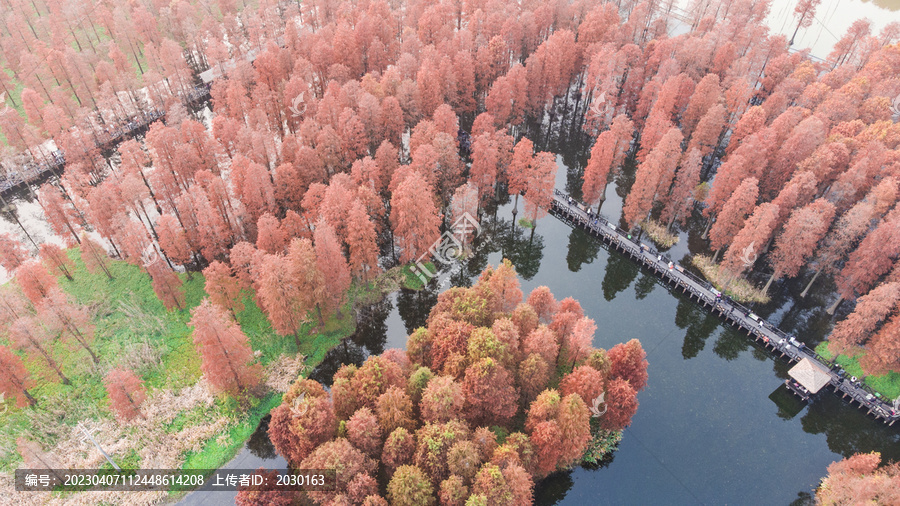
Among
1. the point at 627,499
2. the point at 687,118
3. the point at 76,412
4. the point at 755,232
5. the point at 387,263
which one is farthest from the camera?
the point at 687,118

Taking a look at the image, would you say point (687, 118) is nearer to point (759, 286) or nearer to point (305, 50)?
point (759, 286)

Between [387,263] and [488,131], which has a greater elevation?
[488,131]


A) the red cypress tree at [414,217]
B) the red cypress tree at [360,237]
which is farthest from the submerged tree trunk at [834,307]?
the red cypress tree at [360,237]

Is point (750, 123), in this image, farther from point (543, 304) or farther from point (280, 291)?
point (280, 291)

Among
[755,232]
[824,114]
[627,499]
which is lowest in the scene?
[627,499]

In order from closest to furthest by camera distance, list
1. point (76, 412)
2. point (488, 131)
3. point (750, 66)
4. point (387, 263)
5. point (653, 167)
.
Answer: point (76, 412) < point (653, 167) < point (387, 263) < point (488, 131) < point (750, 66)

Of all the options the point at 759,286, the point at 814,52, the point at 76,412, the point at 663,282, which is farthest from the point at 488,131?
the point at 814,52
